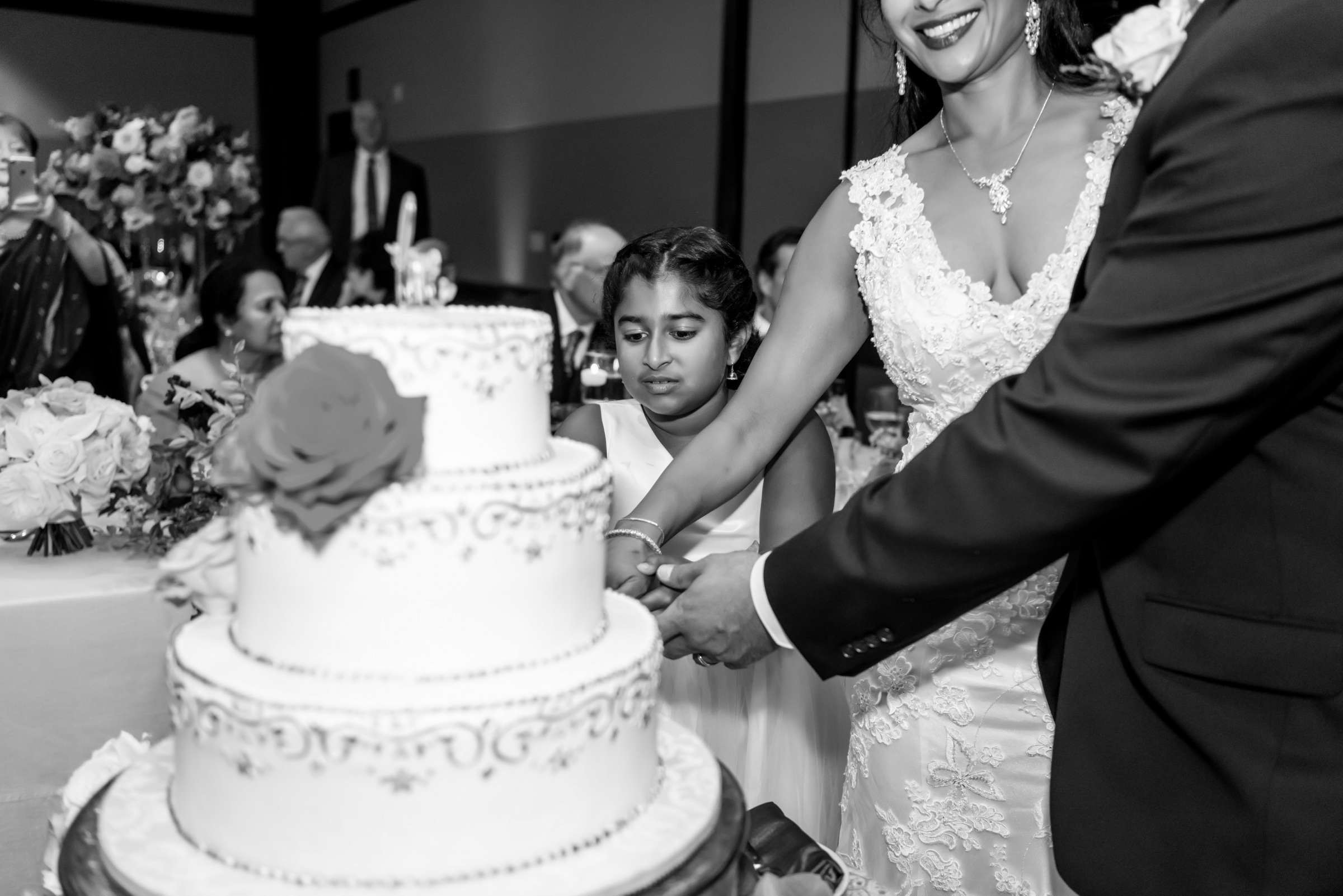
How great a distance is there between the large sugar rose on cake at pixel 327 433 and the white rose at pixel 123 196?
5.23 m

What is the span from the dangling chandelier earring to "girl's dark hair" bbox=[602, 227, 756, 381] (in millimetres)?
910

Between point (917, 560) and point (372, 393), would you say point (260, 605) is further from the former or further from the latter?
point (917, 560)

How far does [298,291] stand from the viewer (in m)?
6.72

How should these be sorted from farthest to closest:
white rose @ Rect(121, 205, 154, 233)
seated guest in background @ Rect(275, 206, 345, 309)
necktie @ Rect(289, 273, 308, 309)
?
seated guest in background @ Rect(275, 206, 345, 309)
necktie @ Rect(289, 273, 308, 309)
white rose @ Rect(121, 205, 154, 233)

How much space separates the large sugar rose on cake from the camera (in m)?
1.15

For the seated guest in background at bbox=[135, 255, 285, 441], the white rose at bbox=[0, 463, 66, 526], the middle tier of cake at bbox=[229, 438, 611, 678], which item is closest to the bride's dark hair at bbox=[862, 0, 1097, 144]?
the middle tier of cake at bbox=[229, 438, 611, 678]

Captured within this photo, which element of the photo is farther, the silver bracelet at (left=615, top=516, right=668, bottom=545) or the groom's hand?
the silver bracelet at (left=615, top=516, right=668, bottom=545)

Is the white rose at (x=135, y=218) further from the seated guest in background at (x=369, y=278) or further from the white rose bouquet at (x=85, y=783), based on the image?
the white rose bouquet at (x=85, y=783)

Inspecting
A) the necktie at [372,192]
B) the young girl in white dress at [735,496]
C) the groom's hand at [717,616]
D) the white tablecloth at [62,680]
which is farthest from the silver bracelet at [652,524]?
the necktie at [372,192]

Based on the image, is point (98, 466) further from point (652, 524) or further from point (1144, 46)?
point (1144, 46)

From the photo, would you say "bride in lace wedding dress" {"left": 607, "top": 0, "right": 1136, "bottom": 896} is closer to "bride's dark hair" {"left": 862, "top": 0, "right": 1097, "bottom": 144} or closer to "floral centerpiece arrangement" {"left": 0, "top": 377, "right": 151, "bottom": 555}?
"bride's dark hair" {"left": 862, "top": 0, "right": 1097, "bottom": 144}

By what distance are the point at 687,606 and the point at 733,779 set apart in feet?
1.22

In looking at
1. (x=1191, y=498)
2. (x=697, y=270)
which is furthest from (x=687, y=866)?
(x=697, y=270)

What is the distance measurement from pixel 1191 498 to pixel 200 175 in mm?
5587
